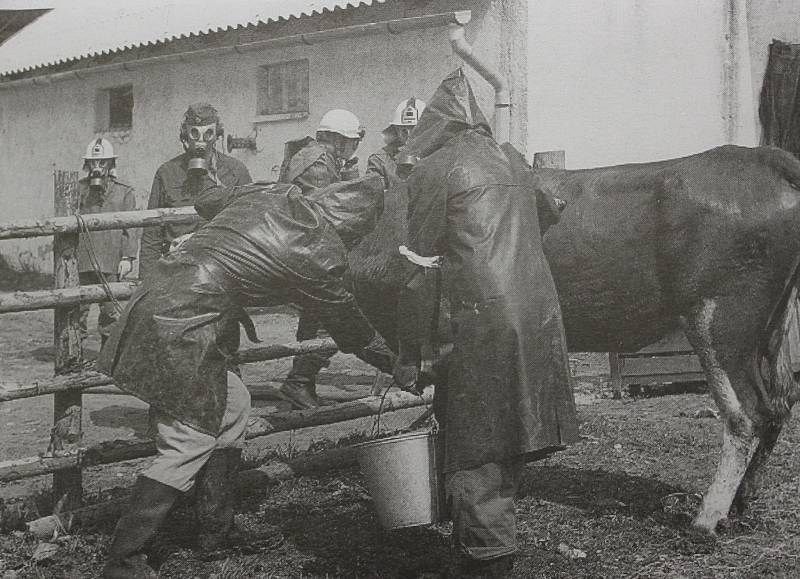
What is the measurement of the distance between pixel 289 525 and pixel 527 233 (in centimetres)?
197

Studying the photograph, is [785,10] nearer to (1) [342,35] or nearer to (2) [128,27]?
(1) [342,35]

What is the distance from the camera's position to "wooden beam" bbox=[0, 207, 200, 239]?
193 inches

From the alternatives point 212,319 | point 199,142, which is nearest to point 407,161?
point 212,319

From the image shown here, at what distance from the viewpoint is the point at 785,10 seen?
14836mm

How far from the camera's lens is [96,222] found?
5.17 metres

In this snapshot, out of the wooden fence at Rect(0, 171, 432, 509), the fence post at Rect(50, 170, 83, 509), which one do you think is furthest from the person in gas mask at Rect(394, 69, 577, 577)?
the fence post at Rect(50, 170, 83, 509)

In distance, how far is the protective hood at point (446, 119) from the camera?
4.42m

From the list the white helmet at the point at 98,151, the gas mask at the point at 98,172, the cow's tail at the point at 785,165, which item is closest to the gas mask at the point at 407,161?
the cow's tail at the point at 785,165

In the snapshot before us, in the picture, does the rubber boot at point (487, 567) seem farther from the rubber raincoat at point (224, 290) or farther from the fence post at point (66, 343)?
the fence post at point (66, 343)

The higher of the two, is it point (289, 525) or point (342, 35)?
point (342, 35)

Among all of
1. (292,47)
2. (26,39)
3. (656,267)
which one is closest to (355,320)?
(656,267)

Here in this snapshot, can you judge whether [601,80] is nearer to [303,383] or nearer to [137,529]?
[303,383]

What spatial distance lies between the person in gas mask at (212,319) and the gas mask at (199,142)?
261 centimetres

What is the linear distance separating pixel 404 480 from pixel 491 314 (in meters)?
0.81
